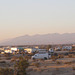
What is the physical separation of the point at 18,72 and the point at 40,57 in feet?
80.6

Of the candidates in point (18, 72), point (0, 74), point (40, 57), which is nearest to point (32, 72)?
point (18, 72)

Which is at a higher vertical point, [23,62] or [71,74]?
[23,62]

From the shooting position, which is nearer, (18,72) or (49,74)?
(18,72)

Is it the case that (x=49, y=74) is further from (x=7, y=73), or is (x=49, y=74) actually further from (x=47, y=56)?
(x=47, y=56)

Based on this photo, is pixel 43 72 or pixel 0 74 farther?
pixel 43 72

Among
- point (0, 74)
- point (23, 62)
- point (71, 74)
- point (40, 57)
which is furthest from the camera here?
point (40, 57)

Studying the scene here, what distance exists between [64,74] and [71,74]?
0.72m

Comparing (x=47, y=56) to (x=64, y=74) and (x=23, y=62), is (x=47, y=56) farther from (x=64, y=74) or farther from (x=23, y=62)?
(x=23, y=62)

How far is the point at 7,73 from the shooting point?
18.8 metres

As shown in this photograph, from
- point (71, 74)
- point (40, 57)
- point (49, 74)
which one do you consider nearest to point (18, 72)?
point (49, 74)

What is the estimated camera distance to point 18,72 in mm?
19594

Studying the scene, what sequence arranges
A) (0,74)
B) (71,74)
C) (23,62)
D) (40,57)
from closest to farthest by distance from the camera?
(0,74)
(23,62)
(71,74)
(40,57)

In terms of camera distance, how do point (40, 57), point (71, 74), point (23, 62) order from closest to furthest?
point (23, 62) < point (71, 74) < point (40, 57)

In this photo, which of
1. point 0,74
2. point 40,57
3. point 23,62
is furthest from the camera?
point 40,57
